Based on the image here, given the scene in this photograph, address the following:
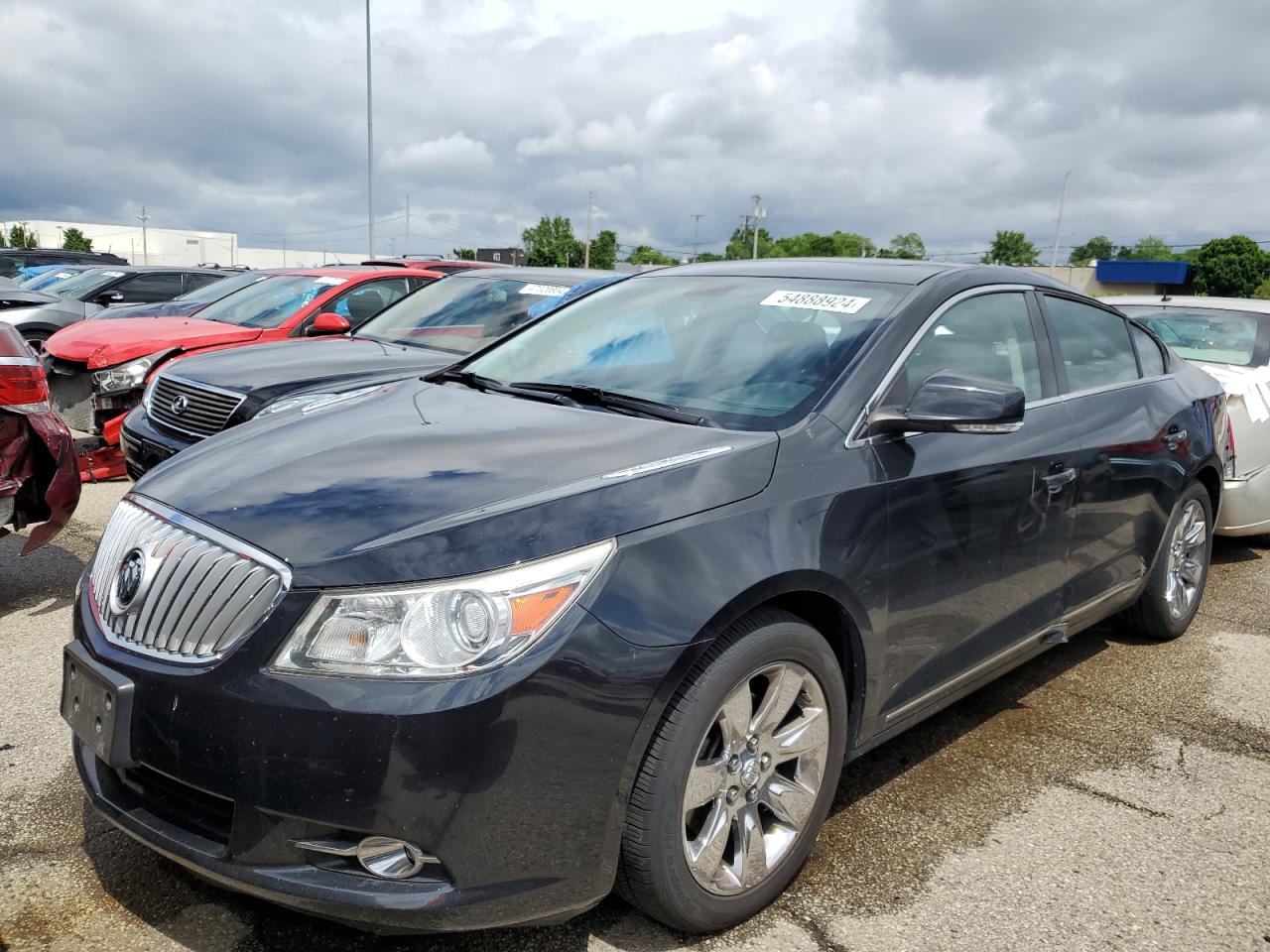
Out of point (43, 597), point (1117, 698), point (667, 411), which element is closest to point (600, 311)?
point (667, 411)

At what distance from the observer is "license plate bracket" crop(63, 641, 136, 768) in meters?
2.23

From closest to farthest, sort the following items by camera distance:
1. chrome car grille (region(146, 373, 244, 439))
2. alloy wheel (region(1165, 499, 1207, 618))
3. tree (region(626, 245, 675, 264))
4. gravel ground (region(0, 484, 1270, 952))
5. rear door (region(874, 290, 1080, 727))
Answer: gravel ground (region(0, 484, 1270, 952)) → rear door (region(874, 290, 1080, 727)) → alloy wheel (region(1165, 499, 1207, 618)) → chrome car grille (region(146, 373, 244, 439)) → tree (region(626, 245, 675, 264))

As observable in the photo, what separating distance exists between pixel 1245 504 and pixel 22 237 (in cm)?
8885

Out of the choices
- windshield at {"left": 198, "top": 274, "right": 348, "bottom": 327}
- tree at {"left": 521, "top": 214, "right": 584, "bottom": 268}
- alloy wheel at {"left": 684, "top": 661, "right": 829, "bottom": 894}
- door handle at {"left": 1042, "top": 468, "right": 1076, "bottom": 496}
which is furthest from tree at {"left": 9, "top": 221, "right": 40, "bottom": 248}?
alloy wheel at {"left": 684, "top": 661, "right": 829, "bottom": 894}

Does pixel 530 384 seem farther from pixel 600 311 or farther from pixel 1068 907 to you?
pixel 1068 907

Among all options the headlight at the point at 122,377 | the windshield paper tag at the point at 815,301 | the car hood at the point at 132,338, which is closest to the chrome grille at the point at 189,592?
the windshield paper tag at the point at 815,301

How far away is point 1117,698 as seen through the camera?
4.25 m

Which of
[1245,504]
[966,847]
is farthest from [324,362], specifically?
[1245,504]

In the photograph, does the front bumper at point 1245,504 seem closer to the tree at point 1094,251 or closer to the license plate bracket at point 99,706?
the license plate bracket at point 99,706

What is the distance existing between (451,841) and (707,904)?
0.71 metres

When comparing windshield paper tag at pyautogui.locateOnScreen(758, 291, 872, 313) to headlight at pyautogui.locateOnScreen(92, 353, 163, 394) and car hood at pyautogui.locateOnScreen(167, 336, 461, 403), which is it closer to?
car hood at pyautogui.locateOnScreen(167, 336, 461, 403)

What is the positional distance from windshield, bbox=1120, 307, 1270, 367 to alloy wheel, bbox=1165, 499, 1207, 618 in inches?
75.6

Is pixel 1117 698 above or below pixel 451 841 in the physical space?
below

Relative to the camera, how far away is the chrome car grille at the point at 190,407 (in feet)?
18.2
